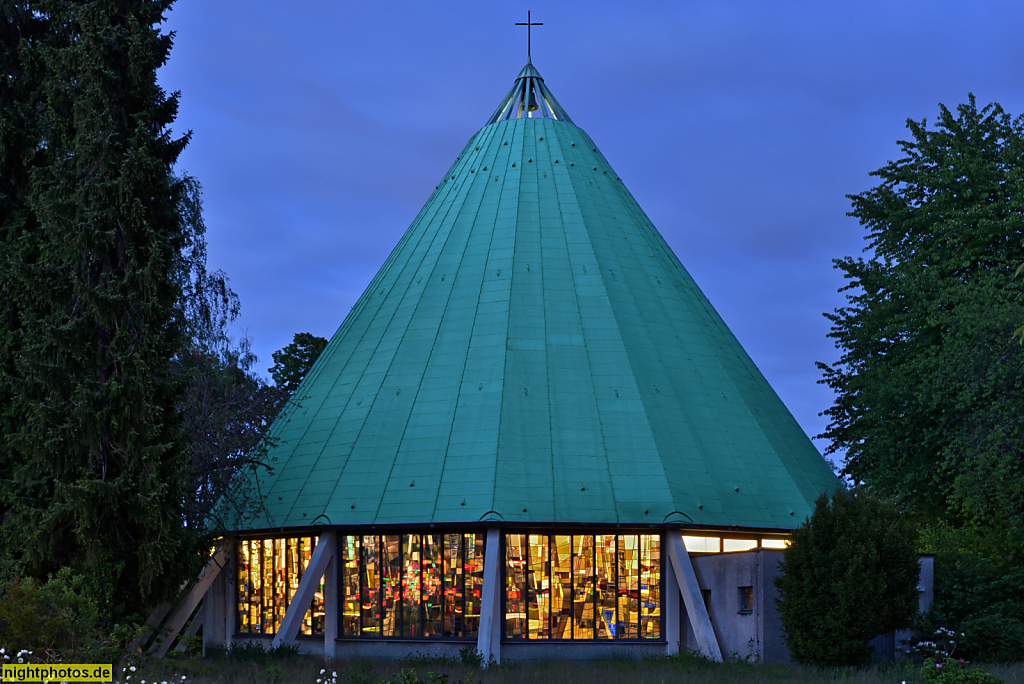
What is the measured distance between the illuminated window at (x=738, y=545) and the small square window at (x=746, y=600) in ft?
7.90

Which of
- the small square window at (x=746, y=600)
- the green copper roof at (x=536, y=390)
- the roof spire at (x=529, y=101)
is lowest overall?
the small square window at (x=746, y=600)

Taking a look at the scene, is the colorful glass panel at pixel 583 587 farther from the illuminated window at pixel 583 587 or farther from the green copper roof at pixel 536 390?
the green copper roof at pixel 536 390

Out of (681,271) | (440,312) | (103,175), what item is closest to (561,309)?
(440,312)

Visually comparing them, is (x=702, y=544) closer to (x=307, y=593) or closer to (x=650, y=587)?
(x=650, y=587)

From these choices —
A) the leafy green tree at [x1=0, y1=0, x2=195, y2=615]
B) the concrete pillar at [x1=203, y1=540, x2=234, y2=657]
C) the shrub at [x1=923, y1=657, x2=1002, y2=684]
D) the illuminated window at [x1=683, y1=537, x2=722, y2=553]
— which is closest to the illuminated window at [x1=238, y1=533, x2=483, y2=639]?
the concrete pillar at [x1=203, y1=540, x2=234, y2=657]

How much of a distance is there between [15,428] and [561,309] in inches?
565

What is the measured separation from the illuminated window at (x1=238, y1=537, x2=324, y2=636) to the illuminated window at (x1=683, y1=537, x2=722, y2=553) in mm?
9562

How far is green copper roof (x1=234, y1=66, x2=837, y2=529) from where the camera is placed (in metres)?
24.4

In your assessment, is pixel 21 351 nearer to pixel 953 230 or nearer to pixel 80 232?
pixel 80 232

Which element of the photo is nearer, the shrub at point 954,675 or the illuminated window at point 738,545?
the shrub at point 954,675

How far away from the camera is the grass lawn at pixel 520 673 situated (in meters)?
17.4

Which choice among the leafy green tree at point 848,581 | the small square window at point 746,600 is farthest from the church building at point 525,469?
the leafy green tree at point 848,581

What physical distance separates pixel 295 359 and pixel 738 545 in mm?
23844

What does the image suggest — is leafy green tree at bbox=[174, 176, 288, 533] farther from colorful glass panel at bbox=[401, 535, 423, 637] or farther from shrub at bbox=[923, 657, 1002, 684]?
shrub at bbox=[923, 657, 1002, 684]
